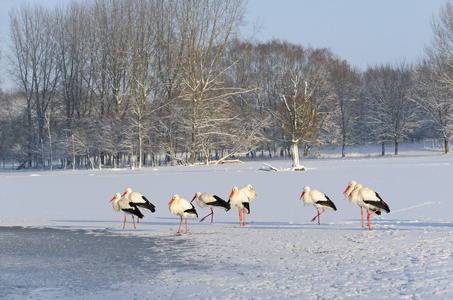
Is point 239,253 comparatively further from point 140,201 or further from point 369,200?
point 140,201

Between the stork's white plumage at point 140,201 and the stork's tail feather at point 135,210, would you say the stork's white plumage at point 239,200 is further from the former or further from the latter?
the stork's tail feather at point 135,210

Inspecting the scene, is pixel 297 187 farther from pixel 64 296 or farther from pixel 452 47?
pixel 452 47

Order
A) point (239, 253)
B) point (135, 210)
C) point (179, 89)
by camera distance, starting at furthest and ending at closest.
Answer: point (179, 89)
point (135, 210)
point (239, 253)

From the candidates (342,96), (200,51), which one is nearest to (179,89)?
(200,51)

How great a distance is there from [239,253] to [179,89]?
39980 mm

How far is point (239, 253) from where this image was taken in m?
8.84

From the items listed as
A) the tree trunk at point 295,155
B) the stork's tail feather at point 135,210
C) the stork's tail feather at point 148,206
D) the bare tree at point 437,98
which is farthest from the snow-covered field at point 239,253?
the bare tree at point 437,98

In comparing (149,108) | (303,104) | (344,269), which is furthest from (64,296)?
(149,108)

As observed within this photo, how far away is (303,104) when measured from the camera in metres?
33.2

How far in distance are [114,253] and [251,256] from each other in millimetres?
2758

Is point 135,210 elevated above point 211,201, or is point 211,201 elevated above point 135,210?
point 211,201

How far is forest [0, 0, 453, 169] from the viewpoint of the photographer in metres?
44.9

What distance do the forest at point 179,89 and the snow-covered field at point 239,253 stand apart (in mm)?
19453

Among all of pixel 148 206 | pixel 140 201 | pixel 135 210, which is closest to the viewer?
pixel 135 210
